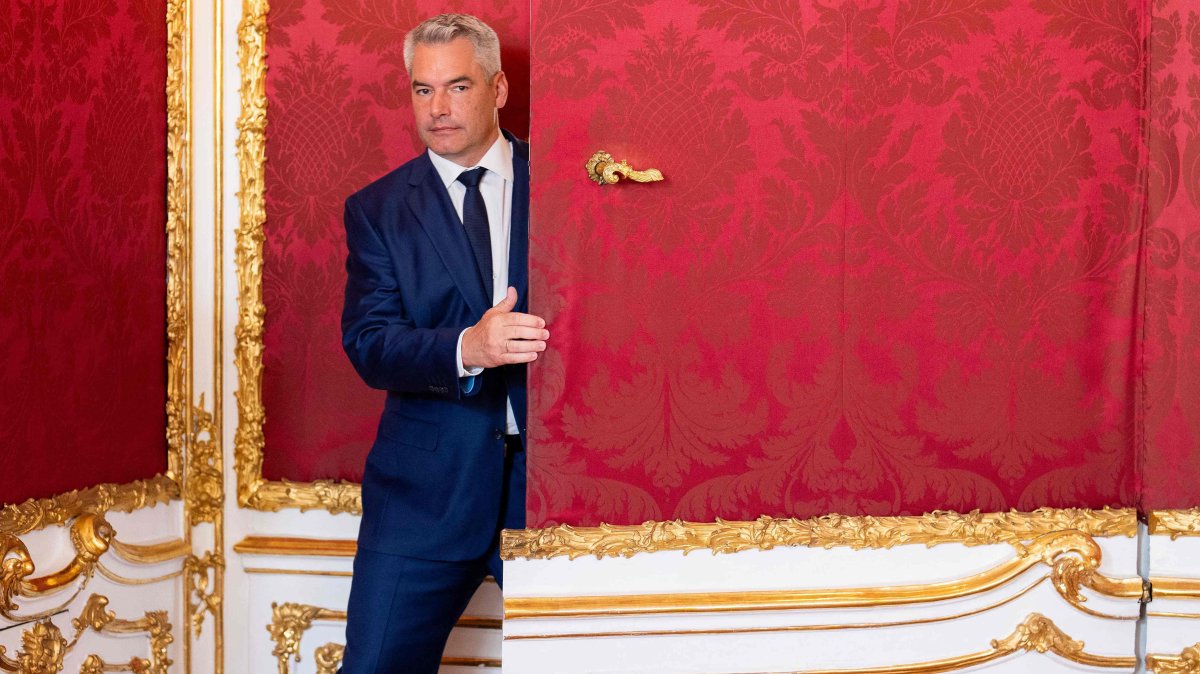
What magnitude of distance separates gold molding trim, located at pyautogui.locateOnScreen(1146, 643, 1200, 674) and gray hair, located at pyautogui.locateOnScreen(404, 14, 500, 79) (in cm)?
183

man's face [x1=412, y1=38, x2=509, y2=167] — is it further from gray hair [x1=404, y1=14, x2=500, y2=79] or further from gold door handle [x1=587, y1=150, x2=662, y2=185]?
gold door handle [x1=587, y1=150, x2=662, y2=185]

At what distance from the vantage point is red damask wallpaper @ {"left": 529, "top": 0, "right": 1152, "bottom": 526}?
6.41 ft

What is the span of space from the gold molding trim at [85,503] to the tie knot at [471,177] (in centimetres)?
107

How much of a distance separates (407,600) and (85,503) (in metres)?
0.75

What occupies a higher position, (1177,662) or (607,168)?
(607,168)

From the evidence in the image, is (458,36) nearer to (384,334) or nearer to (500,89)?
(500,89)

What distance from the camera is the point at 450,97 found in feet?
7.33

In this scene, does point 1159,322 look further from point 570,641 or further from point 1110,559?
point 570,641

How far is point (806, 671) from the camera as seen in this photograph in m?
2.06

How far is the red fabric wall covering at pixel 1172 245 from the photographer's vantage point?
2115mm

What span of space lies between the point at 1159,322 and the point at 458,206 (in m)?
1.45

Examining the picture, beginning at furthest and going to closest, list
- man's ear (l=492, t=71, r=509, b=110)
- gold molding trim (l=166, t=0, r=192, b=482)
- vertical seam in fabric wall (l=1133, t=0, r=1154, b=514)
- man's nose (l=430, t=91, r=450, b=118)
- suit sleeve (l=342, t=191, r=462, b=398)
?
gold molding trim (l=166, t=0, r=192, b=482), man's ear (l=492, t=71, r=509, b=110), man's nose (l=430, t=91, r=450, b=118), vertical seam in fabric wall (l=1133, t=0, r=1154, b=514), suit sleeve (l=342, t=191, r=462, b=398)

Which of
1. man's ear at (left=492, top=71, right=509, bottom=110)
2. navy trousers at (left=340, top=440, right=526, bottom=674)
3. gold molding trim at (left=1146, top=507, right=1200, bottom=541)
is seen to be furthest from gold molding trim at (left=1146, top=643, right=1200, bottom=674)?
man's ear at (left=492, top=71, right=509, bottom=110)

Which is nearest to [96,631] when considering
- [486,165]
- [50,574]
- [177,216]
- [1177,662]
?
[50,574]
